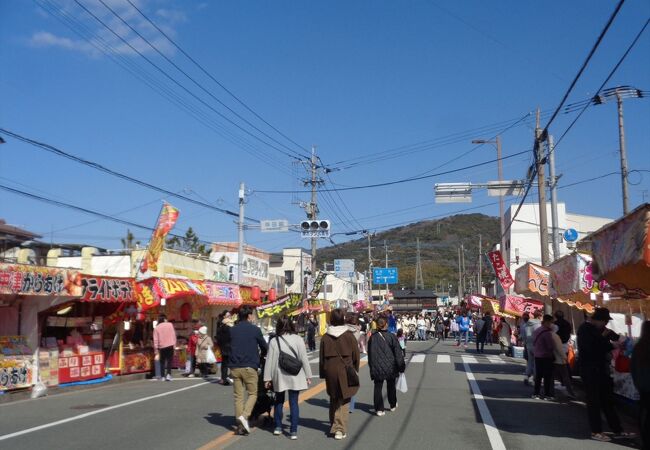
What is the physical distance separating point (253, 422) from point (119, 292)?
977 centimetres

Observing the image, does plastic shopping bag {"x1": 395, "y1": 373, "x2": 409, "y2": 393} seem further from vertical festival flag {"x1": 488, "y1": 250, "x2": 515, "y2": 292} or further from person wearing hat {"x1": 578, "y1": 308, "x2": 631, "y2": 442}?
vertical festival flag {"x1": 488, "y1": 250, "x2": 515, "y2": 292}

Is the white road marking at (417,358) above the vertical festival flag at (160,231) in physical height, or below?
below

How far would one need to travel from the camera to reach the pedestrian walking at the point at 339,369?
9.20 meters

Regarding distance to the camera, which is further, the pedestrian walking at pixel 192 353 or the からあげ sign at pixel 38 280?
the pedestrian walking at pixel 192 353

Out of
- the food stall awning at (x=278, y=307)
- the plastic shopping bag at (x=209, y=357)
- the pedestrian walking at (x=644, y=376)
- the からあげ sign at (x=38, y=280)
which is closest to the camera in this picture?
the pedestrian walking at (x=644, y=376)

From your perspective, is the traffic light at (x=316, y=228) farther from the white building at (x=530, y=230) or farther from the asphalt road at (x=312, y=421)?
the white building at (x=530, y=230)

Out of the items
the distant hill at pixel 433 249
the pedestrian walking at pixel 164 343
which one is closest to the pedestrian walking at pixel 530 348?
the pedestrian walking at pixel 164 343

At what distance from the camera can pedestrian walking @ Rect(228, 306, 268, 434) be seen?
9500 mm

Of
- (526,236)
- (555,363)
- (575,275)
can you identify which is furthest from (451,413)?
(526,236)

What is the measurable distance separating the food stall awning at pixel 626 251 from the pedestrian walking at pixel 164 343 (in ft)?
39.0

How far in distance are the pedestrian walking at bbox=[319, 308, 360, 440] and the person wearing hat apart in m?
3.25

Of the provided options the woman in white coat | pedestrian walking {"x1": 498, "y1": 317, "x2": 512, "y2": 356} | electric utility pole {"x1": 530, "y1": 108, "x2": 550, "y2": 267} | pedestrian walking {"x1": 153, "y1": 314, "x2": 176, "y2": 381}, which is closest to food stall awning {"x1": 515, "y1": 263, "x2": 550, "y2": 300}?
electric utility pole {"x1": 530, "y1": 108, "x2": 550, "y2": 267}

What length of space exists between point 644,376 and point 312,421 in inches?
201

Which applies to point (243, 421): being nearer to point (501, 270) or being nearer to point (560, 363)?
point (560, 363)
